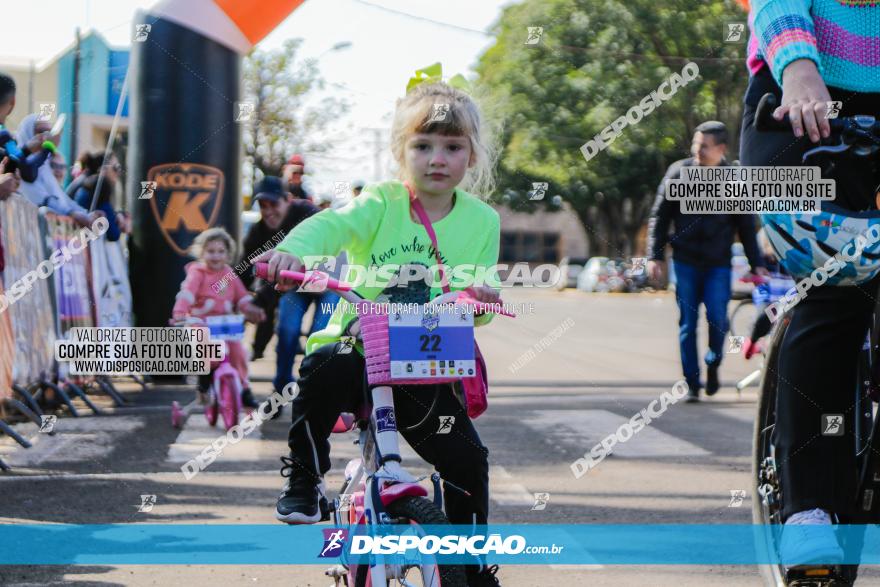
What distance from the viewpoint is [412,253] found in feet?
12.0

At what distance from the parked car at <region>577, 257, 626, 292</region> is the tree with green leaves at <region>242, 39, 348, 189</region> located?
18.7 metres

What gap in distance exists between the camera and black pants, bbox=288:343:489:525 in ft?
11.5

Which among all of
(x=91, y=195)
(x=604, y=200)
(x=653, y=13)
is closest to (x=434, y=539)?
(x=91, y=195)

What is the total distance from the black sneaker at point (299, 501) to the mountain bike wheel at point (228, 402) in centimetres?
549

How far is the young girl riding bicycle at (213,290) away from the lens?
9.62 m

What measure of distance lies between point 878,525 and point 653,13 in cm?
2511

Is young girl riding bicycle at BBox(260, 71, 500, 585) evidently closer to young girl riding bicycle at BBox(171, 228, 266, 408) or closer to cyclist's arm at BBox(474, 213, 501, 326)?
cyclist's arm at BBox(474, 213, 501, 326)

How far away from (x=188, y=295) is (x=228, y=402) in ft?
3.14

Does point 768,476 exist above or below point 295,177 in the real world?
below

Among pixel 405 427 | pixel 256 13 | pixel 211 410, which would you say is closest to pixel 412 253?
pixel 405 427

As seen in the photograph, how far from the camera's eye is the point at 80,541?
17.6 feet

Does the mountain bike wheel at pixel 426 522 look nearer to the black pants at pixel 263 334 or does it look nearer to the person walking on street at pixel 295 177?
the person walking on street at pixel 295 177

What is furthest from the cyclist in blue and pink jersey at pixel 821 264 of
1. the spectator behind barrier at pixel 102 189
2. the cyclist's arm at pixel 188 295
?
the spectator behind barrier at pixel 102 189

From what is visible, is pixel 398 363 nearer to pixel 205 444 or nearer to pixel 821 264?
pixel 821 264
